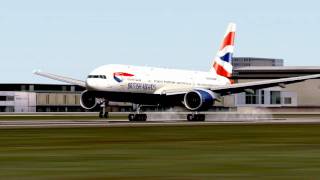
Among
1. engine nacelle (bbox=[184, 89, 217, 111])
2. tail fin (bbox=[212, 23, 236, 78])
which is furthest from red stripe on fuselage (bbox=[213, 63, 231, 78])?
engine nacelle (bbox=[184, 89, 217, 111])

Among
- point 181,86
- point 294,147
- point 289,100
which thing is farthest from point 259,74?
point 294,147

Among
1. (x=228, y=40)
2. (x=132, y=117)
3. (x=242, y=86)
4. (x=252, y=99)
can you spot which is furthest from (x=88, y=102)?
(x=252, y=99)

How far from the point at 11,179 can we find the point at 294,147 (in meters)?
15.7

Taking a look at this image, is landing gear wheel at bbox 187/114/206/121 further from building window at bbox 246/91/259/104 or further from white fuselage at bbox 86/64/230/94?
building window at bbox 246/91/259/104

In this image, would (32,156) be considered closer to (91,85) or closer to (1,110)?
(91,85)

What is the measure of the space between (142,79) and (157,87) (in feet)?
6.49

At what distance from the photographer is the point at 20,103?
16012 centimetres

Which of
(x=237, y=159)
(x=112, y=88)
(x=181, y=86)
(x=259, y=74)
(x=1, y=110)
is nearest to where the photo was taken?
(x=237, y=159)

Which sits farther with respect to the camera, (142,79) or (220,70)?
(220,70)

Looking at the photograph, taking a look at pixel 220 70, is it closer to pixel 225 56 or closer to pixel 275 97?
pixel 225 56

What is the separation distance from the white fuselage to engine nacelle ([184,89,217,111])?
10.0ft

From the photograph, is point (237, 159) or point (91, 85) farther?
point (91, 85)

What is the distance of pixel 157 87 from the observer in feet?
243

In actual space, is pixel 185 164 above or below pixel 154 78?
below
